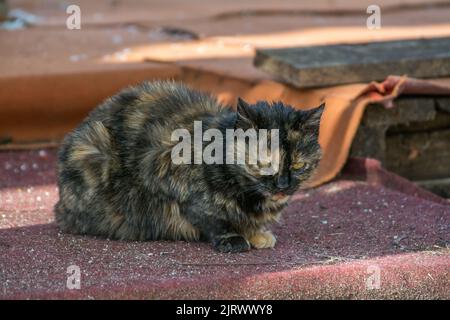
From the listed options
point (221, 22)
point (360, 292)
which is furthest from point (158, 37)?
point (360, 292)

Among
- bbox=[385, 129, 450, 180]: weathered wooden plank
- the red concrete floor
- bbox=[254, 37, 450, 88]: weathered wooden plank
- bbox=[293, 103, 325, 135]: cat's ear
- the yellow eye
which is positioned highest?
bbox=[254, 37, 450, 88]: weathered wooden plank

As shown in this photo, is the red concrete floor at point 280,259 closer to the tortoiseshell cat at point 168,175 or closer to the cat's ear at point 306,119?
the tortoiseshell cat at point 168,175

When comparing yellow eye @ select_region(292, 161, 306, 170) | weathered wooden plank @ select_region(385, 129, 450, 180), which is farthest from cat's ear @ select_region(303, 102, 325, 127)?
weathered wooden plank @ select_region(385, 129, 450, 180)

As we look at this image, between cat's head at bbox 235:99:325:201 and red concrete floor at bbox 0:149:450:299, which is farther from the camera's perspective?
cat's head at bbox 235:99:325:201

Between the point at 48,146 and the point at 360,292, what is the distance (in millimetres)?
2961

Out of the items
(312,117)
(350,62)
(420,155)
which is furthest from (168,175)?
(420,155)

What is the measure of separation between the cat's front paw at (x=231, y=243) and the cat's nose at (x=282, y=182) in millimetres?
328

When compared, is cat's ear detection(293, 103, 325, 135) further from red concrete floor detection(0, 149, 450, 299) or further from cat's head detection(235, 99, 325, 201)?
red concrete floor detection(0, 149, 450, 299)

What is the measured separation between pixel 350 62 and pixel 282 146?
77.9 inches

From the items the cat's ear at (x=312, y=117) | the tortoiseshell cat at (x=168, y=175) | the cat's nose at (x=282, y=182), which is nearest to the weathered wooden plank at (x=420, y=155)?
the tortoiseshell cat at (x=168, y=175)

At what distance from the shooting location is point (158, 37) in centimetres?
731

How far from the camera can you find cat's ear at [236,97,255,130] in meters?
3.98

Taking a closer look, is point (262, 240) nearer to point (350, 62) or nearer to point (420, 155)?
point (350, 62)
